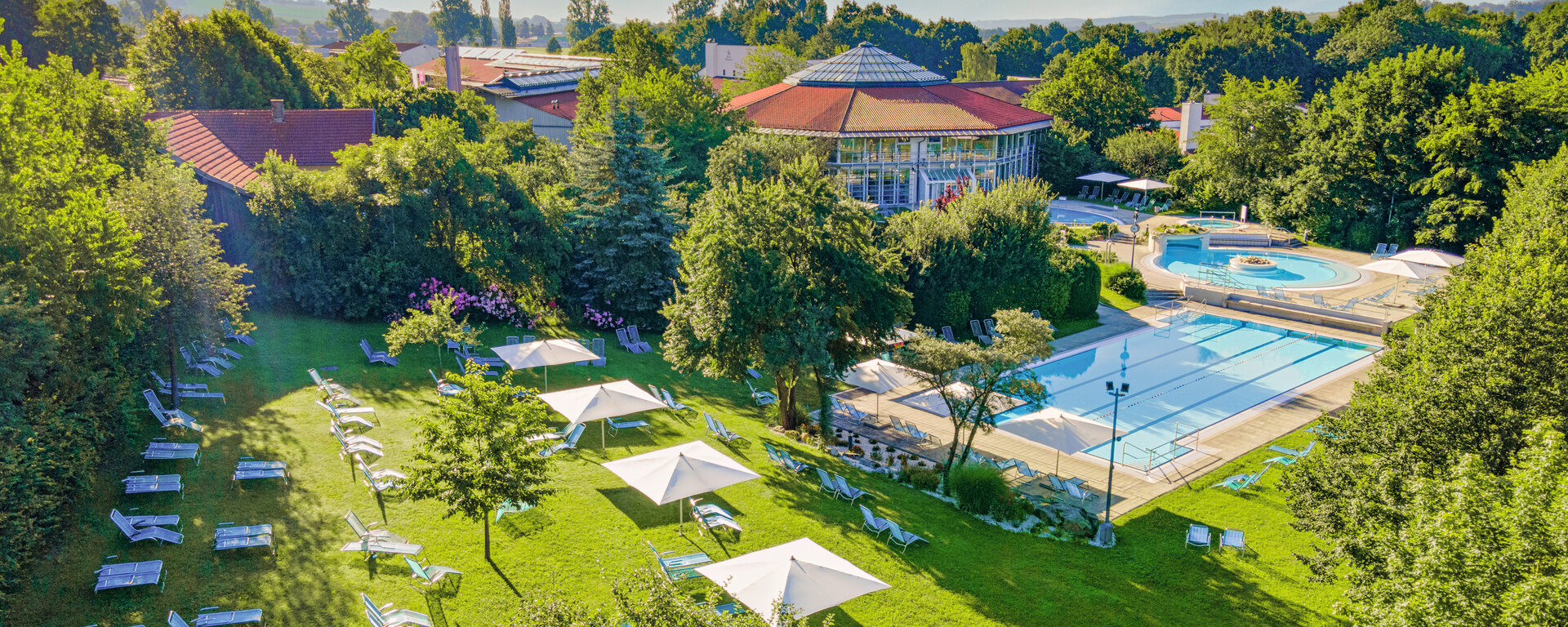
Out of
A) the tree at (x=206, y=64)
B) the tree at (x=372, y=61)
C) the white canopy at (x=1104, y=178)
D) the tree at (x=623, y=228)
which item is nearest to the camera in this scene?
the tree at (x=623, y=228)

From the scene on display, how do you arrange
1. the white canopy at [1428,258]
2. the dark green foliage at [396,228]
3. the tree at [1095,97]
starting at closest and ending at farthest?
the dark green foliage at [396,228]
the white canopy at [1428,258]
the tree at [1095,97]

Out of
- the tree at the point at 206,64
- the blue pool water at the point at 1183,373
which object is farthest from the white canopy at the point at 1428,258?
the tree at the point at 206,64

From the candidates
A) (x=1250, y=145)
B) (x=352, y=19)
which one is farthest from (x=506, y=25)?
(x=1250, y=145)

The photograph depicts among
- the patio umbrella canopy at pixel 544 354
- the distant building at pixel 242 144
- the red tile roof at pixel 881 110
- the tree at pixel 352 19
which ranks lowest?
the patio umbrella canopy at pixel 544 354

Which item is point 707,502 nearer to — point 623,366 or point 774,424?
point 774,424

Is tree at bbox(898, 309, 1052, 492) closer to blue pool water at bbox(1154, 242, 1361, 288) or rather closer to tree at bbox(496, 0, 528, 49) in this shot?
blue pool water at bbox(1154, 242, 1361, 288)

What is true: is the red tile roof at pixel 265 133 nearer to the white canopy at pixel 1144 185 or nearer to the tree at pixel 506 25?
the white canopy at pixel 1144 185
